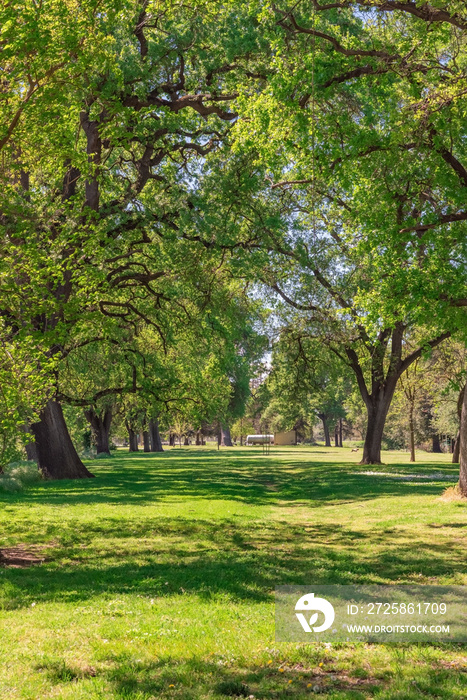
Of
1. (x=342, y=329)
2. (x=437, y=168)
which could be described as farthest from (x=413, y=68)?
(x=342, y=329)

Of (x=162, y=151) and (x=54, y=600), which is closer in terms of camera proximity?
(x=54, y=600)

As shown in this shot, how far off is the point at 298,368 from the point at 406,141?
18110 mm

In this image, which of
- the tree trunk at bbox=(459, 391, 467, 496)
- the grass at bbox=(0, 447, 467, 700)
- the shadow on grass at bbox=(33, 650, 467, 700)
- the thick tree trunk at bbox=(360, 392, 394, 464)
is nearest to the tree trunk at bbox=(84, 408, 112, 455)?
the thick tree trunk at bbox=(360, 392, 394, 464)

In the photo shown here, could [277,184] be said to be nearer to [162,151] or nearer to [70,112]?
[162,151]

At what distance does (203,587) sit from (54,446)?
17960 mm

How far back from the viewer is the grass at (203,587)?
5602 millimetres

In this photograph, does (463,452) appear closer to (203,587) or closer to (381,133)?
(381,133)

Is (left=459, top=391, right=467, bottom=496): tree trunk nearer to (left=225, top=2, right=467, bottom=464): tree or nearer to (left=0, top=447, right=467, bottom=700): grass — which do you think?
(left=0, top=447, right=467, bottom=700): grass

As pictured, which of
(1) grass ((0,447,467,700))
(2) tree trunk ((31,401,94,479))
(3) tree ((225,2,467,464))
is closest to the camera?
(1) grass ((0,447,467,700))

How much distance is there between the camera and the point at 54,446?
25625mm

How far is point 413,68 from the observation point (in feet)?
48.0

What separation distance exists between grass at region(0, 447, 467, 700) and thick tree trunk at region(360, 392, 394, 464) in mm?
14004

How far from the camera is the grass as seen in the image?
560 cm

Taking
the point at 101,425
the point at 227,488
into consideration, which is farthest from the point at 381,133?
the point at 101,425
